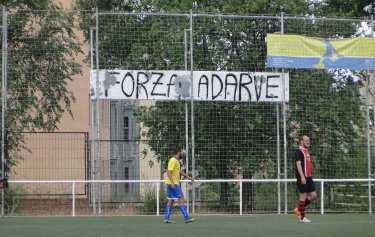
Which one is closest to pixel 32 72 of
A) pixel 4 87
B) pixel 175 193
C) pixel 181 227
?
pixel 4 87

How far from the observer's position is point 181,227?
19.8 metres

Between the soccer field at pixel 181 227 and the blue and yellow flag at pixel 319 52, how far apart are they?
5.64m

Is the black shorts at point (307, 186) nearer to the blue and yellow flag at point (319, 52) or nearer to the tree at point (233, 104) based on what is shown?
the tree at point (233, 104)

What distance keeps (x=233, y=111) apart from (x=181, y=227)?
8.15 meters

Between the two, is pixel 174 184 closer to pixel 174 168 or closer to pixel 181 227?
pixel 174 168

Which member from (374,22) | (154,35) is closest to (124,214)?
(154,35)

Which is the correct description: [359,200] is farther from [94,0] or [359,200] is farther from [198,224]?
[94,0]

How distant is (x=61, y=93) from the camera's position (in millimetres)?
29391

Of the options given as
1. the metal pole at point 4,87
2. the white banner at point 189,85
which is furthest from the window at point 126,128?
the metal pole at point 4,87

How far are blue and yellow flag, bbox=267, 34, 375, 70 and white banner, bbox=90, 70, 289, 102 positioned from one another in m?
0.54

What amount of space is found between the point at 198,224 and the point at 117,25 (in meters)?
8.67

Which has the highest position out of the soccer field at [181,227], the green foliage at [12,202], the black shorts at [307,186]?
the black shorts at [307,186]

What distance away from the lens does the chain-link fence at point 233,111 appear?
1043 inches

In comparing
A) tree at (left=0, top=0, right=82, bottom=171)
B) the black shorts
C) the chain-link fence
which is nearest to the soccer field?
the black shorts
